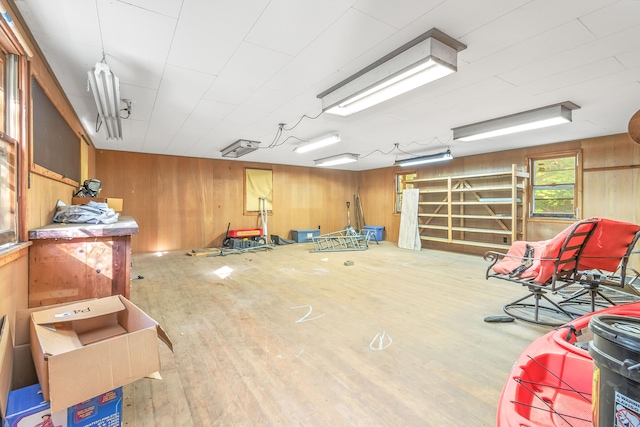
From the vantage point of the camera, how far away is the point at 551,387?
1209 mm

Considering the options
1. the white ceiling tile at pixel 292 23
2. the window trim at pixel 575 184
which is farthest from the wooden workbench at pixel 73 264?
the window trim at pixel 575 184

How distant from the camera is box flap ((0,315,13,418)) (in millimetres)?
1076

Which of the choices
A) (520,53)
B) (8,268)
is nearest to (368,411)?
(8,268)

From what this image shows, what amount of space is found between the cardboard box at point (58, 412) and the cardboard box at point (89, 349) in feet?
0.28

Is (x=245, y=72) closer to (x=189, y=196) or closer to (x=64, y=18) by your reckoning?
(x=64, y=18)

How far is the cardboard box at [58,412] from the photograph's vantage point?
1100 mm

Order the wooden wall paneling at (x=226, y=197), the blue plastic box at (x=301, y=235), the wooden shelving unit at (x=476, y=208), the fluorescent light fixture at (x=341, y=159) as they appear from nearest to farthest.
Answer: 1. the wooden shelving unit at (x=476, y=208)
2. the fluorescent light fixture at (x=341, y=159)
3. the wooden wall paneling at (x=226, y=197)
4. the blue plastic box at (x=301, y=235)

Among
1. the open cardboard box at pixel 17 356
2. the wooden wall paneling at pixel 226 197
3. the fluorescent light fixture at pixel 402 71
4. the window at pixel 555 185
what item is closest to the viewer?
the open cardboard box at pixel 17 356

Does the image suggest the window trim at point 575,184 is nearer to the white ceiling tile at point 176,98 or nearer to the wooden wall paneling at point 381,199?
the wooden wall paneling at point 381,199

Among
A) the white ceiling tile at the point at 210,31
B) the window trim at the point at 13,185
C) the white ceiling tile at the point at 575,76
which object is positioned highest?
the white ceiling tile at the point at 575,76

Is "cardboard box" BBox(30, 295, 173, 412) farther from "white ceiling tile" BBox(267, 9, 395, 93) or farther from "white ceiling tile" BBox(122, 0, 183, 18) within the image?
"white ceiling tile" BBox(267, 9, 395, 93)

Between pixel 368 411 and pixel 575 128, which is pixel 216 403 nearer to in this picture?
pixel 368 411

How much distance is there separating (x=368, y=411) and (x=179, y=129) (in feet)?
15.5

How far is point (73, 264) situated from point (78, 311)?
1.70 feet
